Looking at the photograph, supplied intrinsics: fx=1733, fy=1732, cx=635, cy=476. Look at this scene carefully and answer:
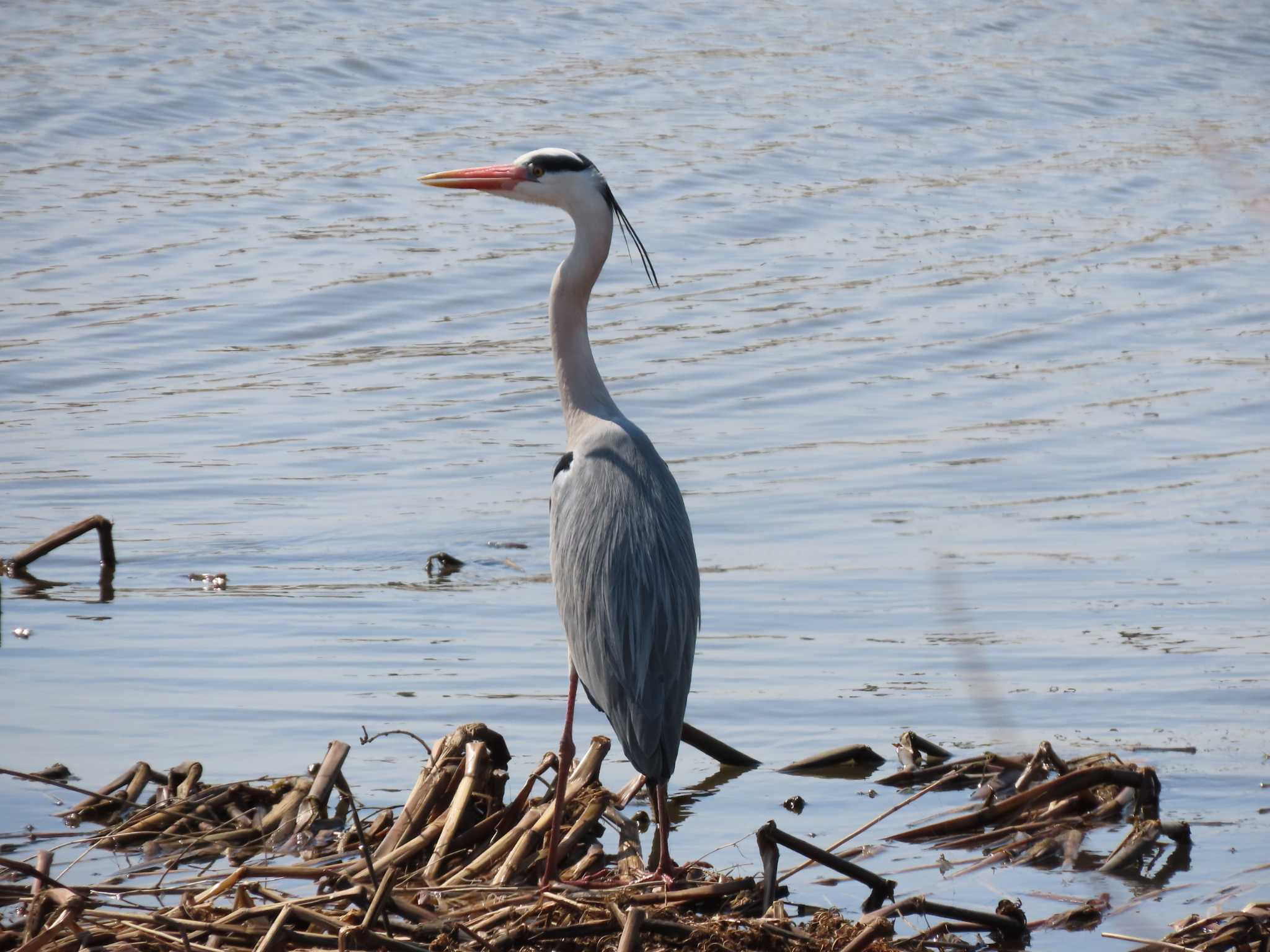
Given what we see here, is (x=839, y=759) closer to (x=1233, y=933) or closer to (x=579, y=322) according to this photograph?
(x=579, y=322)

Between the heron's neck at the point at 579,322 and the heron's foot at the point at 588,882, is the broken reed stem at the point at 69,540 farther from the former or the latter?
the heron's foot at the point at 588,882

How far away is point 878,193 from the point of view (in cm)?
1619

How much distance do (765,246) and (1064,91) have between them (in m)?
8.12

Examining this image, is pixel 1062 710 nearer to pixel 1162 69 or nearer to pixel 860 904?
pixel 860 904

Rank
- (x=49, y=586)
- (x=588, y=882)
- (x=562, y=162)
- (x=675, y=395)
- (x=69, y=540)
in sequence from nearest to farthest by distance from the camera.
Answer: (x=588, y=882) → (x=562, y=162) → (x=69, y=540) → (x=49, y=586) → (x=675, y=395)

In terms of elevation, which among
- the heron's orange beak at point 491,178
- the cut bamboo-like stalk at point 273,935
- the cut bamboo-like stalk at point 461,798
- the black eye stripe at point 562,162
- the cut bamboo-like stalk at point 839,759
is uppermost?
the black eye stripe at point 562,162

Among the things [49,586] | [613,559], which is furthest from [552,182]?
[49,586]

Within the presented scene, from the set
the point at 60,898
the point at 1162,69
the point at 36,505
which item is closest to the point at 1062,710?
the point at 60,898

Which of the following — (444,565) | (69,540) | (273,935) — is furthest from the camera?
(444,565)

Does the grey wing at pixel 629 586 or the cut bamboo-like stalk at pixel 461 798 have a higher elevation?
the grey wing at pixel 629 586

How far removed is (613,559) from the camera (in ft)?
16.8

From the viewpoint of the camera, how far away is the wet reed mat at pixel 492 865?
13.0 ft

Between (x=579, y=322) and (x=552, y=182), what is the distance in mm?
487

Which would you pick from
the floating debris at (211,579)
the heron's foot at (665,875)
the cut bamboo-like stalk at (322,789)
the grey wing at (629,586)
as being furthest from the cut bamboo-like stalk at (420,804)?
the floating debris at (211,579)
